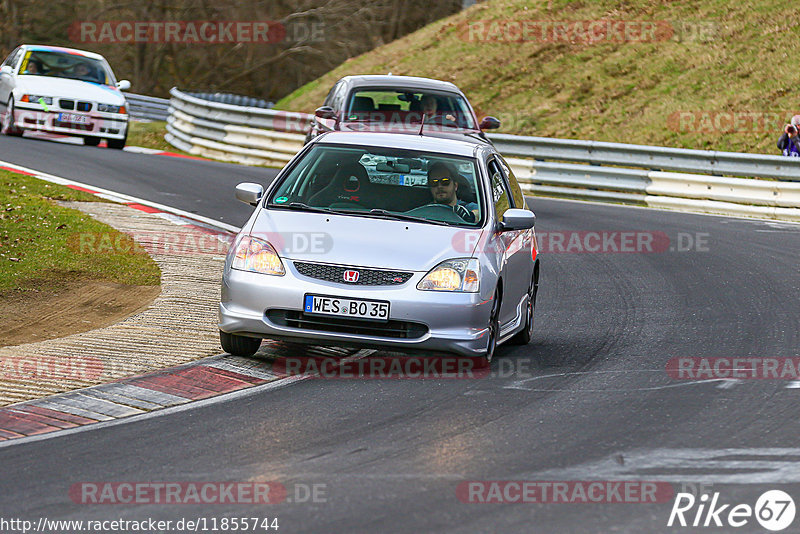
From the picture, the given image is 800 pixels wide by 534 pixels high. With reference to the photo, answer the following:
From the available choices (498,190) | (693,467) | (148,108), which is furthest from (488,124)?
(148,108)

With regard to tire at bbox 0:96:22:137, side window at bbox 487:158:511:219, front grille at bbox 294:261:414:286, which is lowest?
tire at bbox 0:96:22:137

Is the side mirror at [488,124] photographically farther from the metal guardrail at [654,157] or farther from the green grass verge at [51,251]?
the green grass verge at [51,251]

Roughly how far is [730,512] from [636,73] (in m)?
26.7

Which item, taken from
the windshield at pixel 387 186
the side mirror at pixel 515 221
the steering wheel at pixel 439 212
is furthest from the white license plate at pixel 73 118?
the side mirror at pixel 515 221

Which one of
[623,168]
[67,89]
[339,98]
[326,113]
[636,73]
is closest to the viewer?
[326,113]

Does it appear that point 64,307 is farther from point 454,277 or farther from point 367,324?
point 454,277

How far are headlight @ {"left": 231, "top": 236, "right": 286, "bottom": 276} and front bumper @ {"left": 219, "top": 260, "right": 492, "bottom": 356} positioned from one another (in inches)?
2.3

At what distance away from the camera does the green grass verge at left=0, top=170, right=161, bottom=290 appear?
11.7 m

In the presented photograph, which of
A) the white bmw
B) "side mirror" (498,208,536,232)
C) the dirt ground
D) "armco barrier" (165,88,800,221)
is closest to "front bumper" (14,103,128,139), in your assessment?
the white bmw

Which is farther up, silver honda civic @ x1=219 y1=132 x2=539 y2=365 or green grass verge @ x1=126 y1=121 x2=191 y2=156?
silver honda civic @ x1=219 y1=132 x2=539 y2=365

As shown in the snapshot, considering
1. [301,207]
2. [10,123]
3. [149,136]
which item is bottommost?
[149,136]

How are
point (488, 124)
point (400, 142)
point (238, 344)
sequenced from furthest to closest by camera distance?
point (488, 124)
point (400, 142)
point (238, 344)

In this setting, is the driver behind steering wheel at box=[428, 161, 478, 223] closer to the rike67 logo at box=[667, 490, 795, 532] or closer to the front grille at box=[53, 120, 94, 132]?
the rike67 logo at box=[667, 490, 795, 532]

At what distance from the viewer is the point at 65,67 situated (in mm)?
25781
